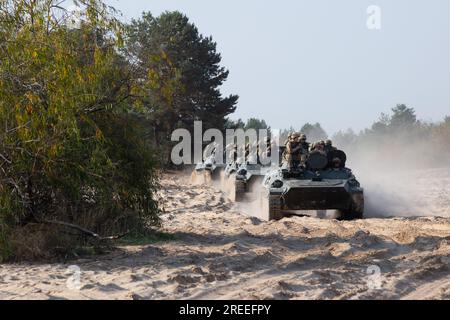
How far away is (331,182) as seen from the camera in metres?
17.0

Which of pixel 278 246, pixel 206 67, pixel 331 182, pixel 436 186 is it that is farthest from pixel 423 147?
pixel 278 246

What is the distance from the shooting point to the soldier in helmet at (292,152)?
17.6 m

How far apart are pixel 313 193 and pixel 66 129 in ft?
24.8

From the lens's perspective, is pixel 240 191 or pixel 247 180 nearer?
pixel 247 180

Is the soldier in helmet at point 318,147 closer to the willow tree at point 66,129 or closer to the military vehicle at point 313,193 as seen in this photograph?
the military vehicle at point 313,193

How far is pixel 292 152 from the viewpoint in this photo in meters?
17.8

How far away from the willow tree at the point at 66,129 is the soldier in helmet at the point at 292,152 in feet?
17.0

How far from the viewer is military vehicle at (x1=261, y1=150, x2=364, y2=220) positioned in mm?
16703

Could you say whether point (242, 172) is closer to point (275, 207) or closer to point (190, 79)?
point (275, 207)

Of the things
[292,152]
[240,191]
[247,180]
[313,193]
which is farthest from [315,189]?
[240,191]

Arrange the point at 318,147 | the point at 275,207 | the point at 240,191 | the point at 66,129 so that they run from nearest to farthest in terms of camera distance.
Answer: the point at 66,129 < the point at 275,207 < the point at 318,147 < the point at 240,191

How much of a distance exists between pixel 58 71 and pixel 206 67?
3412cm

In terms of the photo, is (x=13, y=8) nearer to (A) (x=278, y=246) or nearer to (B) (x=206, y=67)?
(A) (x=278, y=246)
